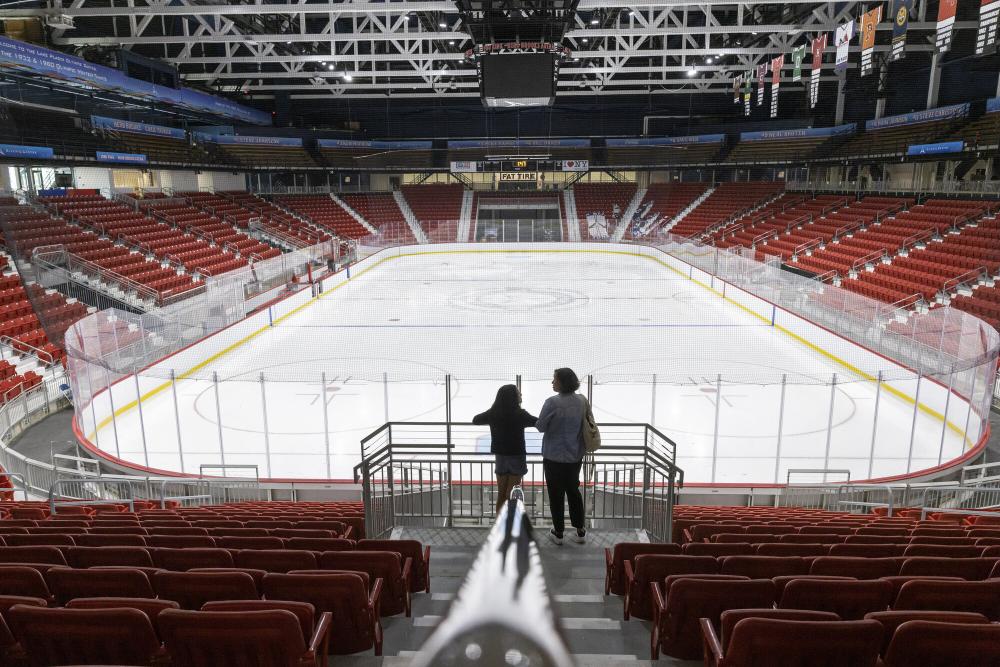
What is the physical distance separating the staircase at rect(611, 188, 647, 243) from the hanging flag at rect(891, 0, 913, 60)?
54.9 feet

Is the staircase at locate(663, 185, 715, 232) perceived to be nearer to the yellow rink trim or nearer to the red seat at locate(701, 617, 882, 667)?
the yellow rink trim

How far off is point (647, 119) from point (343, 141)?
65.9 ft

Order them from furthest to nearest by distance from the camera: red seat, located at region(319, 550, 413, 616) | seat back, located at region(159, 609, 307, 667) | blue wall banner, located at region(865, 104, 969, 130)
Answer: blue wall banner, located at region(865, 104, 969, 130) → red seat, located at region(319, 550, 413, 616) → seat back, located at region(159, 609, 307, 667)

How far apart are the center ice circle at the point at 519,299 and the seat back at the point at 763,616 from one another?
17.8 meters

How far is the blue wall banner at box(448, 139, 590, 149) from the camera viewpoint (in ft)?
141

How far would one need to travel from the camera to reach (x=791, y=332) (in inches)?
650

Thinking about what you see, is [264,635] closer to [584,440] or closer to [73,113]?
[584,440]

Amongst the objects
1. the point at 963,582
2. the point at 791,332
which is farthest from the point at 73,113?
the point at 963,582

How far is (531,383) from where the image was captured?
12680mm

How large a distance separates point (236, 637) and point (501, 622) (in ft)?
5.67

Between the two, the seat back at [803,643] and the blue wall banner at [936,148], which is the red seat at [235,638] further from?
the blue wall banner at [936,148]

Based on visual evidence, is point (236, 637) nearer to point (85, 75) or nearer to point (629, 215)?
point (85, 75)

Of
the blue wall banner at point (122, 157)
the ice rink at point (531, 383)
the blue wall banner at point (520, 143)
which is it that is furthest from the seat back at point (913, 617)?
the blue wall banner at point (520, 143)

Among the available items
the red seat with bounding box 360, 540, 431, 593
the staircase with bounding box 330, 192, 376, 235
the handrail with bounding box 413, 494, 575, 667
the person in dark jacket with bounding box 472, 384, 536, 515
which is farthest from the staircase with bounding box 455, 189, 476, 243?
the handrail with bounding box 413, 494, 575, 667
